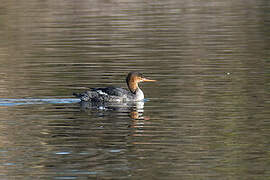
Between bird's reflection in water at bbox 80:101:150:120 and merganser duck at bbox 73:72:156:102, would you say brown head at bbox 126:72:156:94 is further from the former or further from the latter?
bird's reflection in water at bbox 80:101:150:120

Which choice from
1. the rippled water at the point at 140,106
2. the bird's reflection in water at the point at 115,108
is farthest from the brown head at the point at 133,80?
the bird's reflection in water at the point at 115,108

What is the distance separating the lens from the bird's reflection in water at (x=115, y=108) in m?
17.9

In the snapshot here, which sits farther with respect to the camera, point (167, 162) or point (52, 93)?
point (52, 93)

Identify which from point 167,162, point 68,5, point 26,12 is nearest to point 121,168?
point 167,162

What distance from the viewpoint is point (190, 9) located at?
48219mm

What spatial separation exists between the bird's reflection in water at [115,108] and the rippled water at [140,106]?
42 mm

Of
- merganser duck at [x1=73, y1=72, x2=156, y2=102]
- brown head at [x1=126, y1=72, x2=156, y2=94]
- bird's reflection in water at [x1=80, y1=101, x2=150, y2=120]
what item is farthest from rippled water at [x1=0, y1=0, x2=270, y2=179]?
brown head at [x1=126, y1=72, x2=156, y2=94]

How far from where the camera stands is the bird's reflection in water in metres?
17.9

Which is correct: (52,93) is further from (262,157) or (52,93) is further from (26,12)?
(26,12)

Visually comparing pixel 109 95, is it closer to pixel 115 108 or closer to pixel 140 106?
pixel 115 108

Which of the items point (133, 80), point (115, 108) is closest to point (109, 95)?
point (115, 108)

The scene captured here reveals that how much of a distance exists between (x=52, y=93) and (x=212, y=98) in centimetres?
385

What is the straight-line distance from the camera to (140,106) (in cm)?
1884

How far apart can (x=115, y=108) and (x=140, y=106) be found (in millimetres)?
554
